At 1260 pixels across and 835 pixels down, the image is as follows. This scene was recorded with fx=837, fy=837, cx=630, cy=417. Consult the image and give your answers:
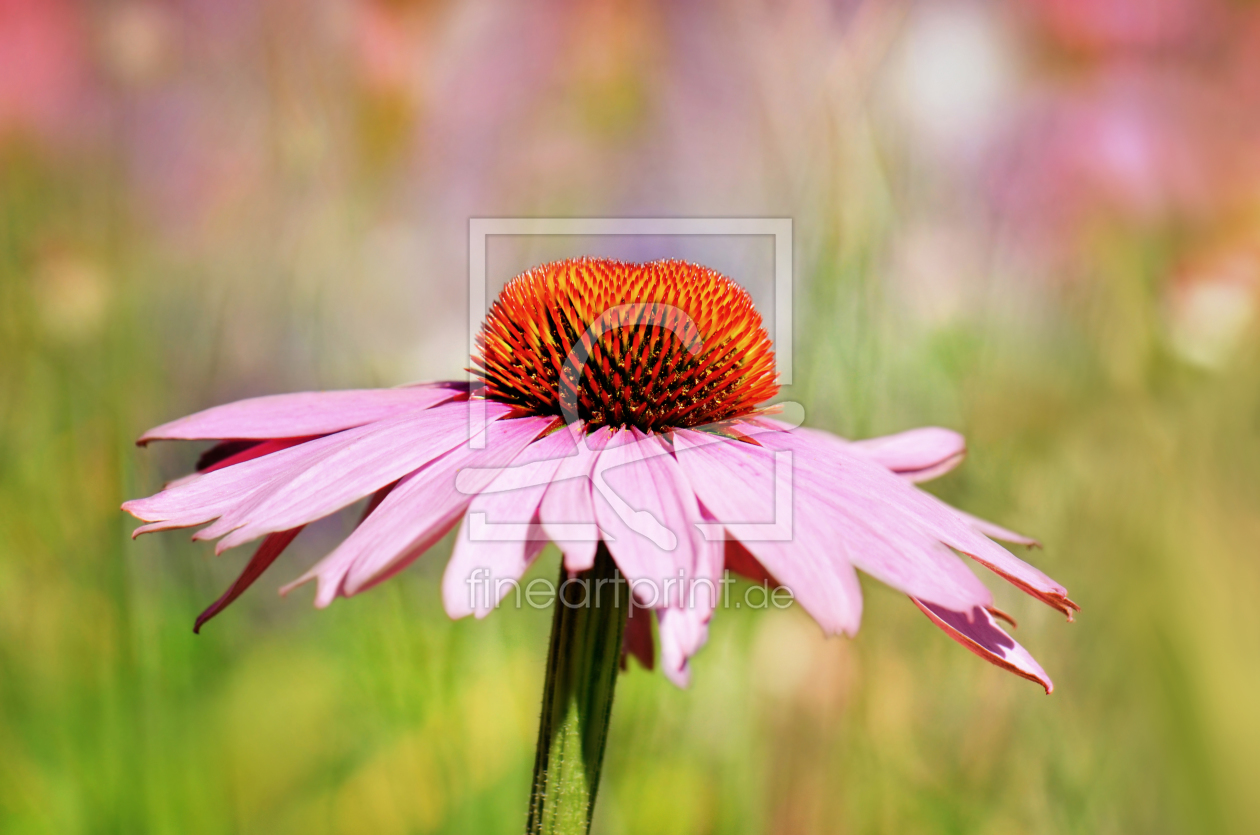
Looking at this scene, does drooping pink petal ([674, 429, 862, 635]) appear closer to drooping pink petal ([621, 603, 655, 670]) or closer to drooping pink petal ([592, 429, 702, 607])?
drooping pink petal ([592, 429, 702, 607])

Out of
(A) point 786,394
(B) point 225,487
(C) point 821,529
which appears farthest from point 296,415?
(A) point 786,394

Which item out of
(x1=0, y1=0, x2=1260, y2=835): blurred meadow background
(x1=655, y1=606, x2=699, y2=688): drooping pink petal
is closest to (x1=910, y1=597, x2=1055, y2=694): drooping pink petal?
(x1=655, y1=606, x2=699, y2=688): drooping pink petal

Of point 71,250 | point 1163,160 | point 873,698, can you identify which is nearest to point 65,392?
point 71,250

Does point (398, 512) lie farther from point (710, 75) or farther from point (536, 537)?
point (710, 75)

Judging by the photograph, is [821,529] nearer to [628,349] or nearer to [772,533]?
[772,533]

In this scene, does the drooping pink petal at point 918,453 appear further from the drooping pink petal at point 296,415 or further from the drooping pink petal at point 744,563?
the drooping pink petal at point 296,415

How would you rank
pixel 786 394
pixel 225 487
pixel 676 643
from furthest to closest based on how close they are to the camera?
pixel 786 394 → pixel 225 487 → pixel 676 643
